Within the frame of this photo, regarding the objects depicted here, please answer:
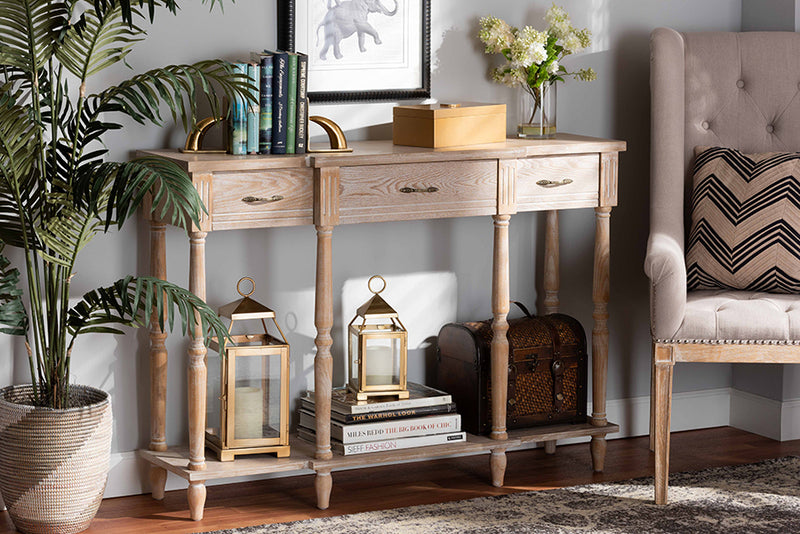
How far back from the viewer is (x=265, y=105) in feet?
9.56

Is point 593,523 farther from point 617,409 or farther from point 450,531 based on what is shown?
point 617,409

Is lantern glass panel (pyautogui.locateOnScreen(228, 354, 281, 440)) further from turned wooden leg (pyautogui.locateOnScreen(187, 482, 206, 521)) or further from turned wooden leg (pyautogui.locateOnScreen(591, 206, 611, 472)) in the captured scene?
turned wooden leg (pyautogui.locateOnScreen(591, 206, 611, 472))

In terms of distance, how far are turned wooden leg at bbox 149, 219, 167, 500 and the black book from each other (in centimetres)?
38

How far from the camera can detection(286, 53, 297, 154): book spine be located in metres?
2.93

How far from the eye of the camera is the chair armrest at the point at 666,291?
298cm

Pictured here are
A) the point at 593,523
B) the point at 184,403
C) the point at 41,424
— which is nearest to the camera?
the point at 41,424

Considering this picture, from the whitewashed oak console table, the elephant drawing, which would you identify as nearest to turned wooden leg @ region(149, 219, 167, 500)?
the whitewashed oak console table

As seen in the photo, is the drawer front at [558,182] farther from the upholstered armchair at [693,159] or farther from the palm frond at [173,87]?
the palm frond at [173,87]

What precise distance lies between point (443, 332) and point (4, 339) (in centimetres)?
122

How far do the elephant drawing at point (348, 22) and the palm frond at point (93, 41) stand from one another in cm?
54

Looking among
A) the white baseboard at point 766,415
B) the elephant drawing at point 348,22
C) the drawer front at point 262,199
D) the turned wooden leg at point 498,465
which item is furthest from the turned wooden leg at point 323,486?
the white baseboard at point 766,415

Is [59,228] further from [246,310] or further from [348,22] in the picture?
[348,22]

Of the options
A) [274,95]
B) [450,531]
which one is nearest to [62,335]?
[274,95]

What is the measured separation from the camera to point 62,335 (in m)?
2.77
